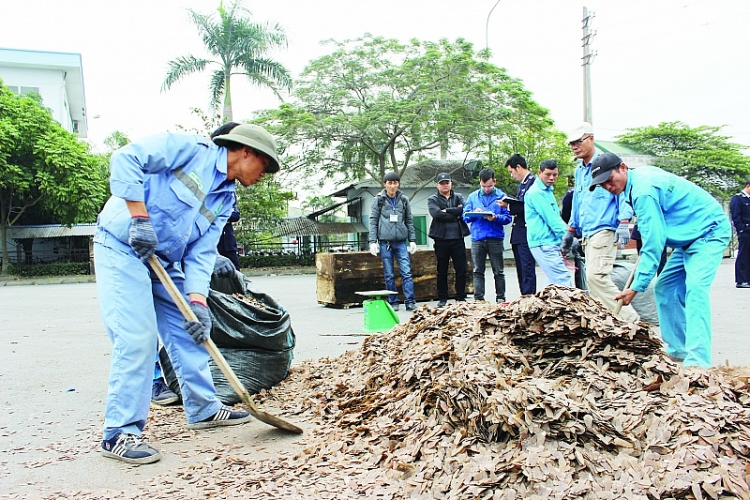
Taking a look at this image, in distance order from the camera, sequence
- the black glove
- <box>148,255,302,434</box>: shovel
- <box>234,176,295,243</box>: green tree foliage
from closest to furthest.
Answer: the black glove < <box>148,255,302,434</box>: shovel < <box>234,176,295,243</box>: green tree foliage

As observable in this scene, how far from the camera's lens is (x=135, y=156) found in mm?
2957

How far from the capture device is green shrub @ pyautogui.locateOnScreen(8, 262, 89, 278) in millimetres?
23016

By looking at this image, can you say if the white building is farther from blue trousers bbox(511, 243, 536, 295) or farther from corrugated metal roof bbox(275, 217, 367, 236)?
blue trousers bbox(511, 243, 536, 295)

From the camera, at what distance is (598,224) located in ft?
17.6

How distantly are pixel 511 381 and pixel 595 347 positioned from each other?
64 centimetres

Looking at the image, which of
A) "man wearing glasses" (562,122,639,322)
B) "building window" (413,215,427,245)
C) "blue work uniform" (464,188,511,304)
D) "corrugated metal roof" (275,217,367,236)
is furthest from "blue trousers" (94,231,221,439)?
"building window" (413,215,427,245)

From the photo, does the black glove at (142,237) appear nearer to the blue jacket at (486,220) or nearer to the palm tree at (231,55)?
the blue jacket at (486,220)

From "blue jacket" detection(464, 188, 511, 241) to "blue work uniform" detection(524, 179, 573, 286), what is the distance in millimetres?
1425

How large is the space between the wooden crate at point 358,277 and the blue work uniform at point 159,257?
5389mm

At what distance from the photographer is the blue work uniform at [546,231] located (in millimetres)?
6121

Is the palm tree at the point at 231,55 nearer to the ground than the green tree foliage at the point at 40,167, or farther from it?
farther from it

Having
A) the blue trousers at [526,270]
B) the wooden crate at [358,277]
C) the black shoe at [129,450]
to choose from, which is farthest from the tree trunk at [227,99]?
the black shoe at [129,450]

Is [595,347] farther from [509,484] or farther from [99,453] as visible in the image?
[99,453]

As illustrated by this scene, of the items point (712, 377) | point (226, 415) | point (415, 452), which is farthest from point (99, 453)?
point (712, 377)
